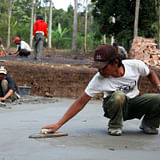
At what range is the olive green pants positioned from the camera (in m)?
3.16

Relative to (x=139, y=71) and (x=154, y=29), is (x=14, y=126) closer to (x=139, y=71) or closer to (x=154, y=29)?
(x=139, y=71)

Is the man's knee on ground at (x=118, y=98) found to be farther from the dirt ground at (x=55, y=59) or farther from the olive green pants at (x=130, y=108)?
the dirt ground at (x=55, y=59)

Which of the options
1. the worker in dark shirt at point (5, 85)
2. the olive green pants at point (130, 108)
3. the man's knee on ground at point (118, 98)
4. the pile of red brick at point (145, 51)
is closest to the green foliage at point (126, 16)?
the pile of red brick at point (145, 51)

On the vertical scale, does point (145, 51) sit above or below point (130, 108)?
above

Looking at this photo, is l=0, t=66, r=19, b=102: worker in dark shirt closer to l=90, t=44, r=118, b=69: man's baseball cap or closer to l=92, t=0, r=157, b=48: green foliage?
l=90, t=44, r=118, b=69: man's baseball cap

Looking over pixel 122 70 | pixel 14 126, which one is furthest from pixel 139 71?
pixel 14 126

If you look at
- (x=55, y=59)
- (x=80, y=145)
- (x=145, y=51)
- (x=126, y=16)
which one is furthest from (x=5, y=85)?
(x=126, y=16)

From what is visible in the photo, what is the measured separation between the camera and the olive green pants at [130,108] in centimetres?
316

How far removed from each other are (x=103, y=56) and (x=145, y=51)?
32.7 feet

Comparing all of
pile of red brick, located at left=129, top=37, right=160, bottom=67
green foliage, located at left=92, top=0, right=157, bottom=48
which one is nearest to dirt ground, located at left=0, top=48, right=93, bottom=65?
pile of red brick, located at left=129, top=37, right=160, bottom=67

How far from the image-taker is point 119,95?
3.14 meters

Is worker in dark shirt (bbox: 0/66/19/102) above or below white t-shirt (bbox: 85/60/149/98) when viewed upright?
below

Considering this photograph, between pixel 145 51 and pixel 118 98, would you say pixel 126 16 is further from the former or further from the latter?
pixel 118 98

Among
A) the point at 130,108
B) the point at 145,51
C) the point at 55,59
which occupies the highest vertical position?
the point at 145,51
